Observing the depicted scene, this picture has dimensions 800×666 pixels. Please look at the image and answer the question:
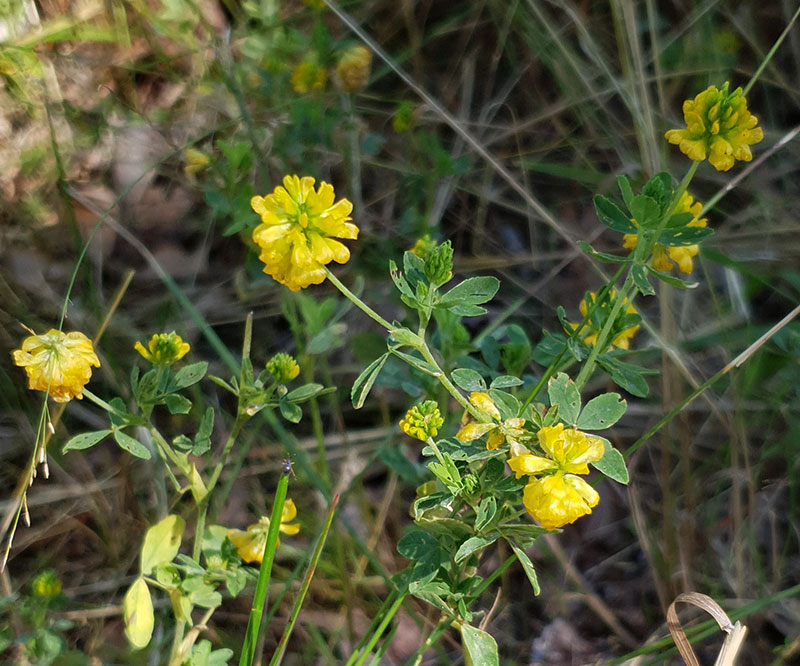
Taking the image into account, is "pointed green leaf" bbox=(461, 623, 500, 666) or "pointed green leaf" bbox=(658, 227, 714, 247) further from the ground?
"pointed green leaf" bbox=(658, 227, 714, 247)

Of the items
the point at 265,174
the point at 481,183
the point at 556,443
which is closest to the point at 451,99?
the point at 481,183

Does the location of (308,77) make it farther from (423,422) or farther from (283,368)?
(423,422)

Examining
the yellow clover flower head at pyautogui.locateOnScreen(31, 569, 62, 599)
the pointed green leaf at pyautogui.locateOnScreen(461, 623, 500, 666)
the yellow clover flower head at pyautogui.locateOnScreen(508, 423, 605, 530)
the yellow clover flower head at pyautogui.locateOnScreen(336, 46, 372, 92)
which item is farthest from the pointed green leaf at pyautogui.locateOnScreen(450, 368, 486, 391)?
the yellow clover flower head at pyautogui.locateOnScreen(336, 46, 372, 92)

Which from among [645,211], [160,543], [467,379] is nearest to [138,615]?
[160,543]

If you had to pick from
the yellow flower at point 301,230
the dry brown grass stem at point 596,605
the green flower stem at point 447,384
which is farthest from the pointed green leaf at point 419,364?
A: the dry brown grass stem at point 596,605

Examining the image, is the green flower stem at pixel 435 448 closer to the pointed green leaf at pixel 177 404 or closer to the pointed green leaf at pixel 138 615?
the pointed green leaf at pixel 177 404

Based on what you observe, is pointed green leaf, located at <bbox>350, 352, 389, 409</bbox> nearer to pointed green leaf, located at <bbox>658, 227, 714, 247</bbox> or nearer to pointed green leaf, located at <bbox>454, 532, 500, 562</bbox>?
pointed green leaf, located at <bbox>454, 532, 500, 562</bbox>
